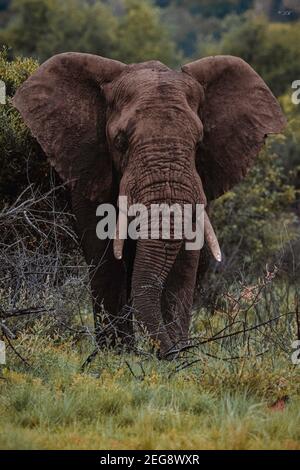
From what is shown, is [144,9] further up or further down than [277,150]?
further up

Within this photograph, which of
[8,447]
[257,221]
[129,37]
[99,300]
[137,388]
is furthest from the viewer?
[129,37]

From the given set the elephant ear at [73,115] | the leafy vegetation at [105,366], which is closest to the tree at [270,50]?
the leafy vegetation at [105,366]

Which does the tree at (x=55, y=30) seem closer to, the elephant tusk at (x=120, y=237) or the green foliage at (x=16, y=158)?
the green foliage at (x=16, y=158)

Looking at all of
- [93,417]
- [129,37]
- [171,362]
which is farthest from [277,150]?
[129,37]

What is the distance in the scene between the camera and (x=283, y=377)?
21.8 feet

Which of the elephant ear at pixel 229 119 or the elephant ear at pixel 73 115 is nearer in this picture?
the elephant ear at pixel 73 115

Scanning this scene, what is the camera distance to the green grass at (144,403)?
18.1ft

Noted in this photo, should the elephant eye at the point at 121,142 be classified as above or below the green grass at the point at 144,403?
above

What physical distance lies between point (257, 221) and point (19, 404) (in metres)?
7.90

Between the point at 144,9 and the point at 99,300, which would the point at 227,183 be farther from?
the point at 144,9

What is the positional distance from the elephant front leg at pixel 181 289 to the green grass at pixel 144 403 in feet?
3.33

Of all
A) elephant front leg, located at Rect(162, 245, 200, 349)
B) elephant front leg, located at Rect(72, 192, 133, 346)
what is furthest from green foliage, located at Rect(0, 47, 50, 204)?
elephant front leg, located at Rect(162, 245, 200, 349)

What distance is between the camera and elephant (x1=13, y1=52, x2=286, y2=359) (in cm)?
758

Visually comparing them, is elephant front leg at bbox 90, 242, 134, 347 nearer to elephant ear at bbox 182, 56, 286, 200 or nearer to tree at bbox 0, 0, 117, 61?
elephant ear at bbox 182, 56, 286, 200
